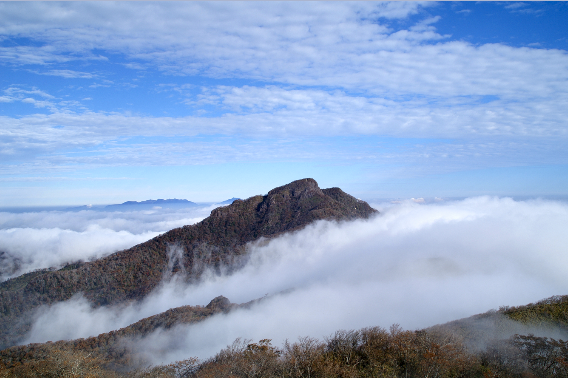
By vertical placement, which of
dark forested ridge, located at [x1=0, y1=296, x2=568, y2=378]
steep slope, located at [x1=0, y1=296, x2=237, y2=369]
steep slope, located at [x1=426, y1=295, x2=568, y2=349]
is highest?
dark forested ridge, located at [x1=0, y1=296, x2=568, y2=378]

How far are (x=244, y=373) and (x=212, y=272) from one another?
12600cm

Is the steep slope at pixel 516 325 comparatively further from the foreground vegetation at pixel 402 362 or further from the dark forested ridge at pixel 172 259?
the dark forested ridge at pixel 172 259

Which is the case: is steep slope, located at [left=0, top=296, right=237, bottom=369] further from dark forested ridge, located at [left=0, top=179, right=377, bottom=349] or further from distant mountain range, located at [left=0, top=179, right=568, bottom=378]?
dark forested ridge, located at [left=0, top=179, right=377, bottom=349]

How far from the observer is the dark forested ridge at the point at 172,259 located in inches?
5300

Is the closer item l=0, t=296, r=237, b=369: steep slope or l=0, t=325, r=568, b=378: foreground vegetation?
l=0, t=325, r=568, b=378: foreground vegetation

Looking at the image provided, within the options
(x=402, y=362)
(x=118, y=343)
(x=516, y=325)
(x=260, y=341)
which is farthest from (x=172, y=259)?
(x=516, y=325)

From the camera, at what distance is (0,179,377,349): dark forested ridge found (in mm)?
134625

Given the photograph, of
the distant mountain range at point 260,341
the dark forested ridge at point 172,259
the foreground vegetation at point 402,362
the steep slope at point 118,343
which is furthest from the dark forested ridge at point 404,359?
the dark forested ridge at point 172,259

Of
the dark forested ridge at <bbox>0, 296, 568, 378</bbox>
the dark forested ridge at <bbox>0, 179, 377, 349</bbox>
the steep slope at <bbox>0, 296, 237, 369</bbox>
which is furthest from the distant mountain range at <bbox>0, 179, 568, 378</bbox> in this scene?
the dark forested ridge at <bbox>0, 179, 377, 349</bbox>

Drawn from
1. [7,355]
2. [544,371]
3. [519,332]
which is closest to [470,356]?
[544,371]

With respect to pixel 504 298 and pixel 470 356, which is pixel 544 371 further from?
pixel 504 298

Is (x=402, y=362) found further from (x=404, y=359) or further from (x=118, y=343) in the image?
(x=118, y=343)

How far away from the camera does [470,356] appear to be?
31.1 m

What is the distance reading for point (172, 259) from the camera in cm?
15612
